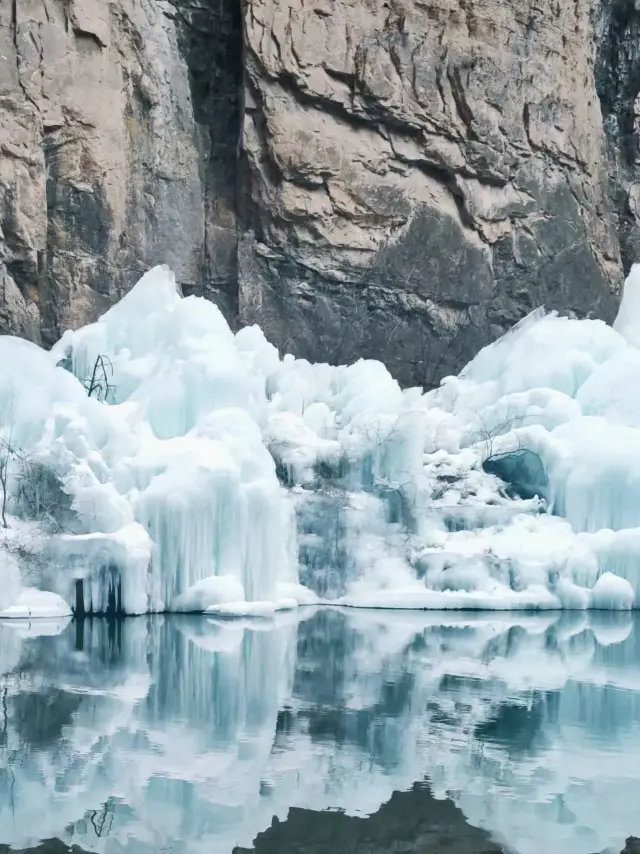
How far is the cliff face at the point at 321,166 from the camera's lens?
21609mm

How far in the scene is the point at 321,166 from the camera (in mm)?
23297

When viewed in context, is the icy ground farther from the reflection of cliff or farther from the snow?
the reflection of cliff

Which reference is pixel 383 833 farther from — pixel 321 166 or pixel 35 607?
pixel 321 166

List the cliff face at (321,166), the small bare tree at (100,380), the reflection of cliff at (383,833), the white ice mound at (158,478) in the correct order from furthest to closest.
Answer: the cliff face at (321,166) < the small bare tree at (100,380) < the white ice mound at (158,478) < the reflection of cliff at (383,833)

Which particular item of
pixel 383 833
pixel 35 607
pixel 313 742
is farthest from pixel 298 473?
pixel 383 833

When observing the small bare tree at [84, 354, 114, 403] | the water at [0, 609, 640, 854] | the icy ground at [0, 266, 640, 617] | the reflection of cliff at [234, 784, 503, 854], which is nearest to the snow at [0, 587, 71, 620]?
the icy ground at [0, 266, 640, 617]

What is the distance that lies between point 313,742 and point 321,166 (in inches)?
645

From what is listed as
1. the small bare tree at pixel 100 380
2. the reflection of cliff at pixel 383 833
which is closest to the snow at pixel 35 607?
the small bare tree at pixel 100 380

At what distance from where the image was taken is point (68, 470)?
47.8ft

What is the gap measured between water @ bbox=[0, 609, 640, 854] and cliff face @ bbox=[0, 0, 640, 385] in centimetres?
1068

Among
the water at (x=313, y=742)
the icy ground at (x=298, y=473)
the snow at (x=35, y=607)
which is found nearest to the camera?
the water at (x=313, y=742)

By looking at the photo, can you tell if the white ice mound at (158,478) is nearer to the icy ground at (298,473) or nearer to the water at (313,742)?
the icy ground at (298,473)

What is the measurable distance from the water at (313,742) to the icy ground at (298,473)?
1.50 m

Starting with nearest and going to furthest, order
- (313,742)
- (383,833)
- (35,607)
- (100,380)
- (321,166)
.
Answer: (383,833), (313,742), (35,607), (100,380), (321,166)
